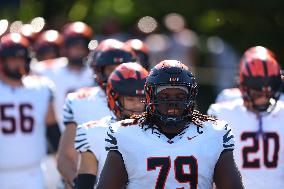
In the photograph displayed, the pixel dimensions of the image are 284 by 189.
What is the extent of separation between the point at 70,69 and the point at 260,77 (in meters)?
4.15

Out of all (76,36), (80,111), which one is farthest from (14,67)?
(76,36)

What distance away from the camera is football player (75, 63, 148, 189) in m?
7.11

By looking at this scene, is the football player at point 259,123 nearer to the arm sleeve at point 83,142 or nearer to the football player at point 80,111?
the football player at point 80,111

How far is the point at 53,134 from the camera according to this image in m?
9.59

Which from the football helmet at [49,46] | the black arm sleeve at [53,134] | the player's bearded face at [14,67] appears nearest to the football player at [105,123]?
the black arm sleeve at [53,134]

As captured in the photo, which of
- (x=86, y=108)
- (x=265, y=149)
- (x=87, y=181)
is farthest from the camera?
(x=86, y=108)

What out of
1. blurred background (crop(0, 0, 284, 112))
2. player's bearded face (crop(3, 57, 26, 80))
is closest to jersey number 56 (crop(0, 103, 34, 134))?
player's bearded face (crop(3, 57, 26, 80))

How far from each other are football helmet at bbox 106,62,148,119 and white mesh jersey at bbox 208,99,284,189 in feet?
3.11

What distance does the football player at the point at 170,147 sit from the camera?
5715 millimetres

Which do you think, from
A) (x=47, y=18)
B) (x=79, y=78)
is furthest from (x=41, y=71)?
(x=47, y=18)

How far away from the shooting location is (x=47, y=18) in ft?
58.0

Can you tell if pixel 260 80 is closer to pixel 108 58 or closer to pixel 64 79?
pixel 108 58

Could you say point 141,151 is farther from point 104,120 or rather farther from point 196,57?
point 196,57

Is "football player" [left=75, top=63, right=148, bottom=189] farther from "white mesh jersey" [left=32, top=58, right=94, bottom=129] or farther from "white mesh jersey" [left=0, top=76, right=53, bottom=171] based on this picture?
"white mesh jersey" [left=32, top=58, right=94, bottom=129]
